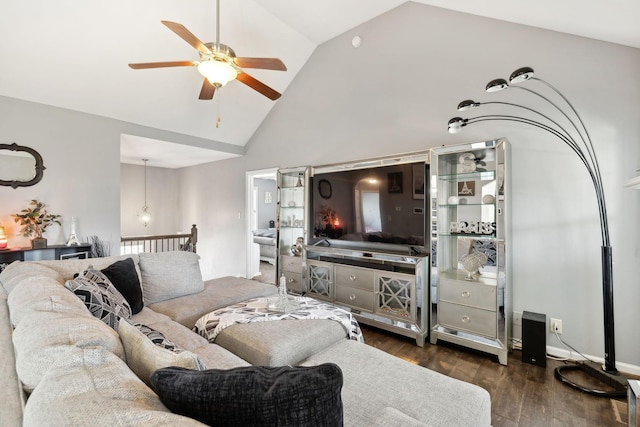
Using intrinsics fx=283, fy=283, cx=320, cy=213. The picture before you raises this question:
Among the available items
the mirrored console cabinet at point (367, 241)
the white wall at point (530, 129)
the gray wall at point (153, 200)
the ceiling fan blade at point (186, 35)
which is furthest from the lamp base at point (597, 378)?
the gray wall at point (153, 200)

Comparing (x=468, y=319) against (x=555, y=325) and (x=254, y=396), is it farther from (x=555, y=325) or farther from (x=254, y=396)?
(x=254, y=396)

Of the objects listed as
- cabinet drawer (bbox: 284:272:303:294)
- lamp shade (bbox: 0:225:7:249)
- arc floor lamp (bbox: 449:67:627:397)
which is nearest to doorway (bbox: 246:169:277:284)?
cabinet drawer (bbox: 284:272:303:294)

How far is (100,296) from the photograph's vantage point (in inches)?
64.0

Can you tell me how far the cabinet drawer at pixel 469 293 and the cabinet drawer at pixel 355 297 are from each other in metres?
0.79

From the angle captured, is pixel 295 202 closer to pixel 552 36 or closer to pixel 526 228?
pixel 526 228

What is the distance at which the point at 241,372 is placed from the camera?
69 cm

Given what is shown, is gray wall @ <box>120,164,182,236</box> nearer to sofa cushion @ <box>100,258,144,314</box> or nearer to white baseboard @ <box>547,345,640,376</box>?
sofa cushion @ <box>100,258,144,314</box>

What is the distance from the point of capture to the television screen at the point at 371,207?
3126 millimetres

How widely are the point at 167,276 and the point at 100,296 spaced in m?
0.92

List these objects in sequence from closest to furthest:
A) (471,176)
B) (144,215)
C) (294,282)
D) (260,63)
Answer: (260,63) < (471,176) < (294,282) < (144,215)

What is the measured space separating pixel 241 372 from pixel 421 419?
0.89 m

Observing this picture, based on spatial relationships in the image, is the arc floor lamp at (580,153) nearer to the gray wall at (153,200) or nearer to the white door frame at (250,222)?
the white door frame at (250,222)

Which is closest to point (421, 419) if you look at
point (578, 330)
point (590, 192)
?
point (578, 330)

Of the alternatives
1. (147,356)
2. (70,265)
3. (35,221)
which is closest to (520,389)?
(147,356)
